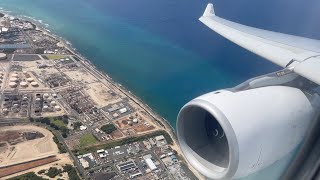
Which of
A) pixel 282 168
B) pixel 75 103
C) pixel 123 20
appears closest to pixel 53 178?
pixel 75 103

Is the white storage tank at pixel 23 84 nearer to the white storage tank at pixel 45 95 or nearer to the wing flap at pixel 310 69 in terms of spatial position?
the white storage tank at pixel 45 95

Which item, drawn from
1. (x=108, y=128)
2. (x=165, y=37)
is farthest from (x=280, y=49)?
(x=165, y=37)

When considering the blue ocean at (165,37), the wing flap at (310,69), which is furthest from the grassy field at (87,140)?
the wing flap at (310,69)

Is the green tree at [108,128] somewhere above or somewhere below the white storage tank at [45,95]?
below

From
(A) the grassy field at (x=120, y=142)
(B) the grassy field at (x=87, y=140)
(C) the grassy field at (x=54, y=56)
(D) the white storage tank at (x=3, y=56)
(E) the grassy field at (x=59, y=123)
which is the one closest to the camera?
(A) the grassy field at (x=120, y=142)

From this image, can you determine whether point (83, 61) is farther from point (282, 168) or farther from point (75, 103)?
point (282, 168)

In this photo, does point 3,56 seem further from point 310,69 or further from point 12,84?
point 310,69

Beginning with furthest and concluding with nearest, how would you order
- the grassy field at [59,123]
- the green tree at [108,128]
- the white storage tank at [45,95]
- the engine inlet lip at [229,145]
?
the white storage tank at [45,95], the grassy field at [59,123], the green tree at [108,128], the engine inlet lip at [229,145]
